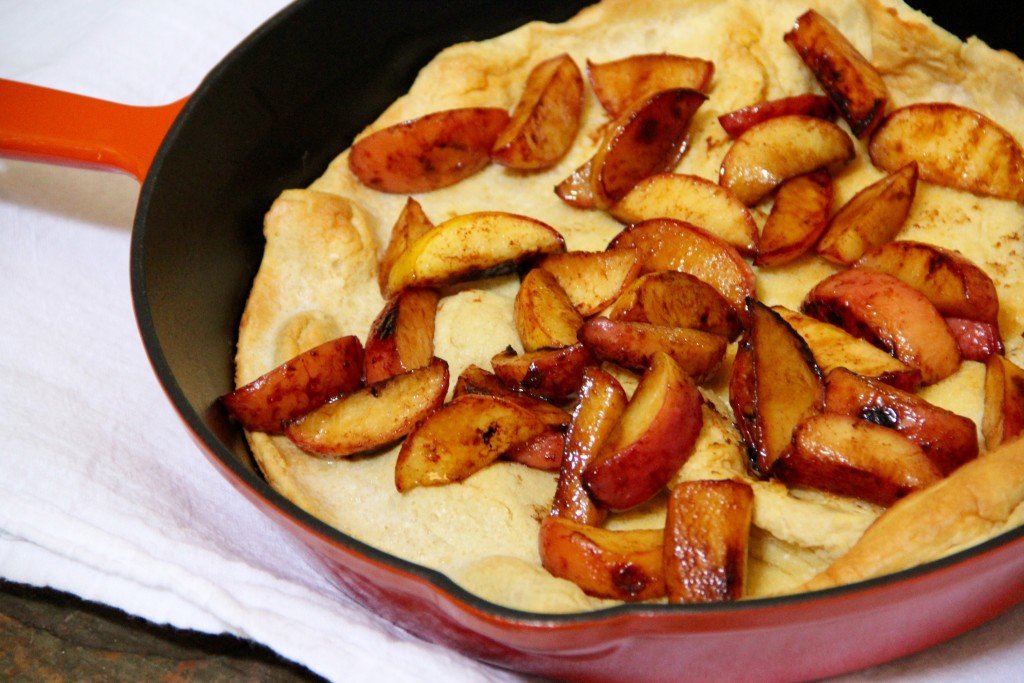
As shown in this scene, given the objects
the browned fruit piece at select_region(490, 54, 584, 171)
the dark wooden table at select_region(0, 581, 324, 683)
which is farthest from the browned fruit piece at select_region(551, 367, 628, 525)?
the browned fruit piece at select_region(490, 54, 584, 171)

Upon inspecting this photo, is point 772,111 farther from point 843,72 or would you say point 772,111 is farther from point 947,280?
point 947,280

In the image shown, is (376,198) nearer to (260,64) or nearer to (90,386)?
(260,64)

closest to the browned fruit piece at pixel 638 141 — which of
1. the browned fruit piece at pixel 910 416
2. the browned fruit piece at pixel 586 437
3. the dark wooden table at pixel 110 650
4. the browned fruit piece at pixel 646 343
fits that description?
the browned fruit piece at pixel 646 343

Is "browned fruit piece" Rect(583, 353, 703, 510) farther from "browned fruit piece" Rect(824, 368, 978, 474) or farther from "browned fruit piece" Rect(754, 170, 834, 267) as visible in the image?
"browned fruit piece" Rect(754, 170, 834, 267)

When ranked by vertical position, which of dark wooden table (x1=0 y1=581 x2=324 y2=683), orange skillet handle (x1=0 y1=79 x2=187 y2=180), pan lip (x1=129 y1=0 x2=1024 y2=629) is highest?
orange skillet handle (x1=0 y1=79 x2=187 y2=180)

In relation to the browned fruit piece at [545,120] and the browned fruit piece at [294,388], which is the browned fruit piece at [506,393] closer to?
the browned fruit piece at [294,388]
